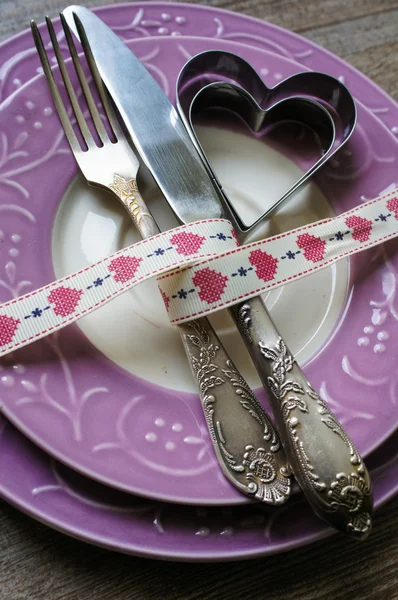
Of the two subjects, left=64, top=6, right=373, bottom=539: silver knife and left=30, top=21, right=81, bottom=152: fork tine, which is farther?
left=30, top=21, right=81, bottom=152: fork tine

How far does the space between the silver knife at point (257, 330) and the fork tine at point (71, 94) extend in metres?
0.02

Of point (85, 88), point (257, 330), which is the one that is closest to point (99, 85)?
point (85, 88)

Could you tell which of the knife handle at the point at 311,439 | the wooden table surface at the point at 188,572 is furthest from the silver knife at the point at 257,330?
the wooden table surface at the point at 188,572

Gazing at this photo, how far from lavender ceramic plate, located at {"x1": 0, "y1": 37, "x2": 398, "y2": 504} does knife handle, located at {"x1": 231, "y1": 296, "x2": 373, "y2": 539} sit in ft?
0.11

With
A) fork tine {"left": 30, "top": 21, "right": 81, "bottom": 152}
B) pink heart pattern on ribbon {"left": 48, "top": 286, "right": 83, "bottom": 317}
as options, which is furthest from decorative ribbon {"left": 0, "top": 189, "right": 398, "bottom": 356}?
fork tine {"left": 30, "top": 21, "right": 81, "bottom": 152}

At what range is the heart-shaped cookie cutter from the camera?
1.66ft

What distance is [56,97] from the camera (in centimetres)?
48

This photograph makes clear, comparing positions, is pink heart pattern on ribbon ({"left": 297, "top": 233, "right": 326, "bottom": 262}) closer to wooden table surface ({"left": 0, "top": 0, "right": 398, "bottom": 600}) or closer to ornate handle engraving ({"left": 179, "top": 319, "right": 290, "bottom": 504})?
ornate handle engraving ({"left": 179, "top": 319, "right": 290, "bottom": 504})

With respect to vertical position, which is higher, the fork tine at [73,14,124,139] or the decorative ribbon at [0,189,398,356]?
the fork tine at [73,14,124,139]

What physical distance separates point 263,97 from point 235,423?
310 mm

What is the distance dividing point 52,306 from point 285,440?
0.20 m

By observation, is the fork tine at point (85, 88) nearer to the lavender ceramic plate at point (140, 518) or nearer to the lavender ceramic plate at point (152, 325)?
the lavender ceramic plate at point (152, 325)

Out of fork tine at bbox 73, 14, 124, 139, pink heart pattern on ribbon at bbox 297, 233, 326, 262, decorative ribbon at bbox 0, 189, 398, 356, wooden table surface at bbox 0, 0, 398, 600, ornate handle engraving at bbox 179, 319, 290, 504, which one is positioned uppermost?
fork tine at bbox 73, 14, 124, 139

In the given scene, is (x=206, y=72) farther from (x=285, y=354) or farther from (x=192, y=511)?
(x=192, y=511)
